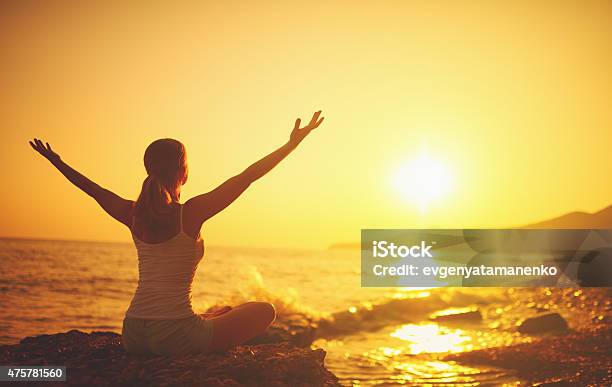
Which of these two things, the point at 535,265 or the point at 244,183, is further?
the point at 535,265

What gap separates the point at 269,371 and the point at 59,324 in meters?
14.0

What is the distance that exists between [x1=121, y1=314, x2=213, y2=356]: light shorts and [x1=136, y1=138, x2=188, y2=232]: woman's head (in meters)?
0.82

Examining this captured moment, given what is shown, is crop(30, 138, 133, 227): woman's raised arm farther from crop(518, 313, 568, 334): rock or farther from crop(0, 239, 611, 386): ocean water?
crop(518, 313, 568, 334): rock

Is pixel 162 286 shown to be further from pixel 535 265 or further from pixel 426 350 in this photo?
pixel 535 265

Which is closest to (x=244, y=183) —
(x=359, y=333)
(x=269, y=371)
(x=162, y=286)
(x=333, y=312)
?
(x=162, y=286)

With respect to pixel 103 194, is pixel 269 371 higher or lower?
lower

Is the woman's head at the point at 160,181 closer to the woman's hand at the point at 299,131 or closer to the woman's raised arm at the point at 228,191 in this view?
the woman's raised arm at the point at 228,191

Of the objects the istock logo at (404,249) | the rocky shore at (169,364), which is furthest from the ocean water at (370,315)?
the rocky shore at (169,364)

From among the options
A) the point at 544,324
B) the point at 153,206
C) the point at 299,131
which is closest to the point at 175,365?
the point at 153,206

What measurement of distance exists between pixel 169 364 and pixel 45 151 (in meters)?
2.11

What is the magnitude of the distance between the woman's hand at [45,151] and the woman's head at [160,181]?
1084 millimetres

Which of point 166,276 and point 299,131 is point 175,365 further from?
point 299,131

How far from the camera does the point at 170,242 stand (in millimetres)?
3996

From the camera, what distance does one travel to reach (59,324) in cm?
1652
